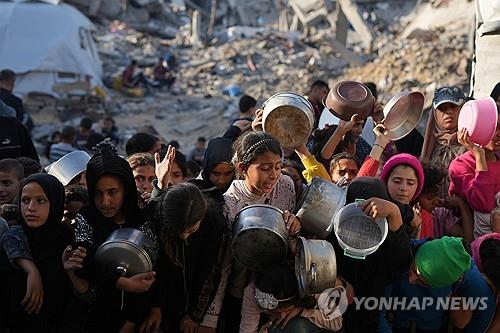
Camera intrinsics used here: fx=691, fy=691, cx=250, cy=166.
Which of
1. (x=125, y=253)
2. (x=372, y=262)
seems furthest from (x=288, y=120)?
(x=125, y=253)

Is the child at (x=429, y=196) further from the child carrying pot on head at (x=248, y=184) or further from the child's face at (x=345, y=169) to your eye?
the child carrying pot on head at (x=248, y=184)

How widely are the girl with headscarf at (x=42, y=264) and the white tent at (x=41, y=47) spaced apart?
13842 millimetres

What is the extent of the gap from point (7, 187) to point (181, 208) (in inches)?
62.2

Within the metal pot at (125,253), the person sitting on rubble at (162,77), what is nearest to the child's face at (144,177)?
the metal pot at (125,253)

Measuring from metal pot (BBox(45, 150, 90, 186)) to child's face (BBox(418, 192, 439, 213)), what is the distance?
1981mm

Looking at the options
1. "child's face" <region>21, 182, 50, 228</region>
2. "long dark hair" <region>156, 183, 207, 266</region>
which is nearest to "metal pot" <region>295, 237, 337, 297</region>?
"long dark hair" <region>156, 183, 207, 266</region>

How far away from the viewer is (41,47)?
16547 mm

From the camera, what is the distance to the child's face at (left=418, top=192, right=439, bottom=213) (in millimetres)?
3738

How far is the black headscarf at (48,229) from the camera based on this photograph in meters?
3.18

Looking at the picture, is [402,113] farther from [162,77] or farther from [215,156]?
[162,77]

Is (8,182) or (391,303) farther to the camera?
(8,182)

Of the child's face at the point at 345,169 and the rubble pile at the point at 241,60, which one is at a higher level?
the child's face at the point at 345,169

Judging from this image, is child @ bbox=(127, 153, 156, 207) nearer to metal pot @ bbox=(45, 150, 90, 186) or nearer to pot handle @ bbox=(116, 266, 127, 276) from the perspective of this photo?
metal pot @ bbox=(45, 150, 90, 186)

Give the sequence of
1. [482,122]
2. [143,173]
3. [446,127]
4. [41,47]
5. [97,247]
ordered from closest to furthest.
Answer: [97,247]
[482,122]
[143,173]
[446,127]
[41,47]
